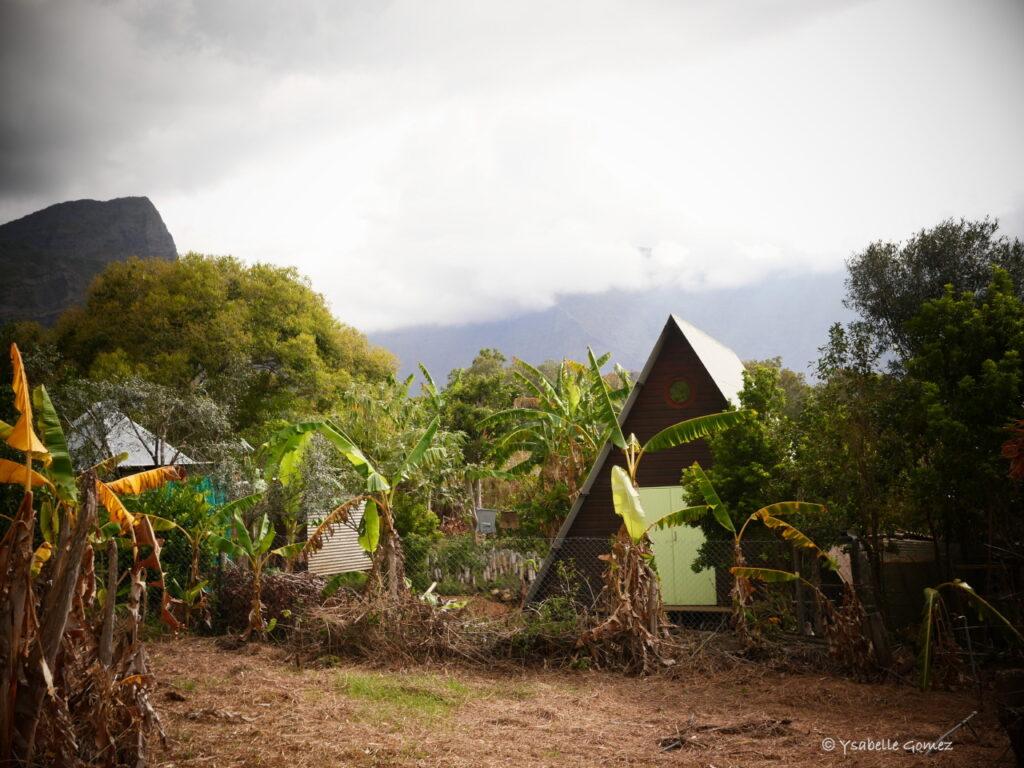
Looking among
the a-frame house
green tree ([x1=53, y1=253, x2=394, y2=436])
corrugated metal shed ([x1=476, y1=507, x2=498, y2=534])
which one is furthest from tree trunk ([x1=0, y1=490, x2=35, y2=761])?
green tree ([x1=53, y1=253, x2=394, y2=436])

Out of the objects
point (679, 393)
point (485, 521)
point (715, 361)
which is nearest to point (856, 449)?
point (679, 393)

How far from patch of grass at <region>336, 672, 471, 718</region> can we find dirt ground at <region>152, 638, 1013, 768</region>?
23 mm

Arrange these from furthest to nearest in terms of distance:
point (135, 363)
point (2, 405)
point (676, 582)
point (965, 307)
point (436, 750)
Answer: point (135, 363) → point (676, 582) → point (2, 405) → point (965, 307) → point (436, 750)

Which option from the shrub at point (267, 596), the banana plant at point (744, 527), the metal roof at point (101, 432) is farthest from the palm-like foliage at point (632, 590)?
the metal roof at point (101, 432)

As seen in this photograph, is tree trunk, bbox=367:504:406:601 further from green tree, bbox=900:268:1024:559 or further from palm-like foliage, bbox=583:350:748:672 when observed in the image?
green tree, bbox=900:268:1024:559

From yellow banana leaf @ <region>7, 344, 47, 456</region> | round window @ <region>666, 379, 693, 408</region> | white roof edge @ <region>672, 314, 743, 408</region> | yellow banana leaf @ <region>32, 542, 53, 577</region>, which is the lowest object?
yellow banana leaf @ <region>32, 542, 53, 577</region>

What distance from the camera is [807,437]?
9875 mm

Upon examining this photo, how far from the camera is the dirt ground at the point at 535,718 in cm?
578

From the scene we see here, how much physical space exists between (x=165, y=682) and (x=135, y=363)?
21401 millimetres

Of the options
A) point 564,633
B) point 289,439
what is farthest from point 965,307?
point 289,439

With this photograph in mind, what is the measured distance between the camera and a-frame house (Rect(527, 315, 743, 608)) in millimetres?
13758

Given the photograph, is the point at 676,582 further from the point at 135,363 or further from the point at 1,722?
the point at 135,363

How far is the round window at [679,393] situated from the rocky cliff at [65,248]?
34983mm

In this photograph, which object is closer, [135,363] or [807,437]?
[807,437]
